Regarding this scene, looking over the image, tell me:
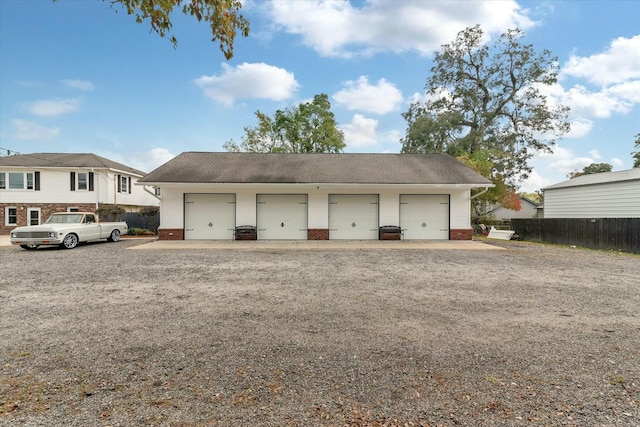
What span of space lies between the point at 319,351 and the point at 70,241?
14.4m

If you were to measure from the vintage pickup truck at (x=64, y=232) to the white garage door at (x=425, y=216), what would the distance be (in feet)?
48.9

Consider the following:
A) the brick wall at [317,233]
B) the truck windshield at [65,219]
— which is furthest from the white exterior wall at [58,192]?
the brick wall at [317,233]

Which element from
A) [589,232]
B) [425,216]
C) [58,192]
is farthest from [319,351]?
[58,192]

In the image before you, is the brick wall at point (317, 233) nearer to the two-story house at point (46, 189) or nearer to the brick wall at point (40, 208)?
the two-story house at point (46, 189)

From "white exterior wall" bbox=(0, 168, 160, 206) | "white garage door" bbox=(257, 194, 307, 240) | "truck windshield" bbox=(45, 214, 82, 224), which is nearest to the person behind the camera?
"truck windshield" bbox=(45, 214, 82, 224)

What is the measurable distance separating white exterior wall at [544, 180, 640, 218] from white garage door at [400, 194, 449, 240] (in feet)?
28.4

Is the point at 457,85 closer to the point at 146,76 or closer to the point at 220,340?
the point at 146,76

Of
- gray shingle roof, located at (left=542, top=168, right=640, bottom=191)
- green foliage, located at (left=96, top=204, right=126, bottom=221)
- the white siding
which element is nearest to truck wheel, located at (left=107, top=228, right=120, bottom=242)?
the white siding

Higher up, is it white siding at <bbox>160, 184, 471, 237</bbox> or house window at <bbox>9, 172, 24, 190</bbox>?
house window at <bbox>9, 172, 24, 190</bbox>

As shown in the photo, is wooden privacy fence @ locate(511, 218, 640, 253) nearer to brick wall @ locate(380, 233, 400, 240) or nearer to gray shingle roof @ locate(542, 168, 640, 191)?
gray shingle roof @ locate(542, 168, 640, 191)

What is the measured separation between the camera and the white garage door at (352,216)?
16859 millimetres

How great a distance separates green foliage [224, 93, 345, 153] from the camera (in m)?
31.7

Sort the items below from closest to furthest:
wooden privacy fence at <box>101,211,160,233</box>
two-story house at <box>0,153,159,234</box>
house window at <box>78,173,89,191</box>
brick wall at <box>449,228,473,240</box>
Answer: brick wall at <box>449,228,473,240</box>, wooden privacy fence at <box>101,211,160,233</box>, two-story house at <box>0,153,159,234</box>, house window at <box>78,173,89,191</box>

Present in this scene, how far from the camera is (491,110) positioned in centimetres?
3009
